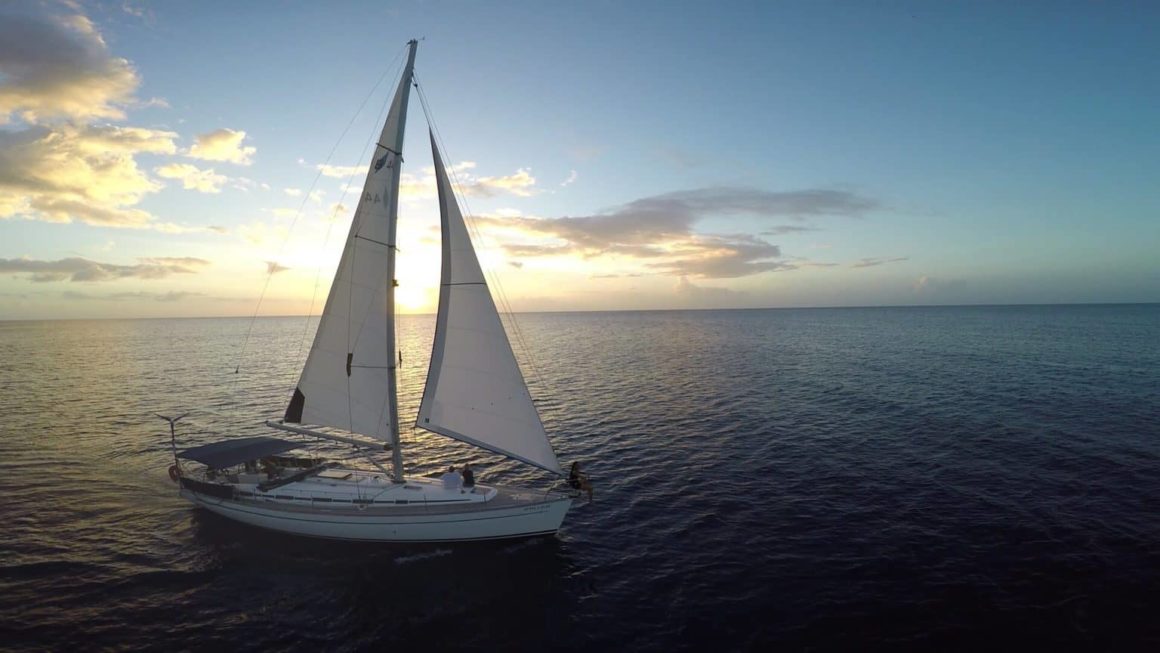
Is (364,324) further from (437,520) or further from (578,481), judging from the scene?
(578,481)

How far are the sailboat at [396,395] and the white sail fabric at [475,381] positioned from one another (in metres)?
0.04

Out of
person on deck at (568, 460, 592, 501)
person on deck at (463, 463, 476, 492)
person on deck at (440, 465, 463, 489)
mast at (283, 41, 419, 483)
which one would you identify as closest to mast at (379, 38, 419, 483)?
mast at (283, 41, 419, 483)

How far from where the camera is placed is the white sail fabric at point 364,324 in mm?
19594

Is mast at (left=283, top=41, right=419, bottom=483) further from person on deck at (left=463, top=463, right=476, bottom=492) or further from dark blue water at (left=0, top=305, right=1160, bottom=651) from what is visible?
dark blue water at (left=0, top=305, right=1160, bottom=651)

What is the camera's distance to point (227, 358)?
321 feet

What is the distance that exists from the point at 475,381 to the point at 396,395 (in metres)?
3.16

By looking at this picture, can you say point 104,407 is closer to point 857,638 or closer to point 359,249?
point 359,249

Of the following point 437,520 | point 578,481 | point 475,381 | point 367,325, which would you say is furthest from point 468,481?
point 367,325

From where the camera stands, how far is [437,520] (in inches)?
792

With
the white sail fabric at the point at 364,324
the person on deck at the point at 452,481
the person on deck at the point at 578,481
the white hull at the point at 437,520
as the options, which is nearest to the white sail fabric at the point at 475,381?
the person on deck at the point at 578,481

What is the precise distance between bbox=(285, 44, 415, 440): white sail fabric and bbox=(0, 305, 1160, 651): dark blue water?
224 inches

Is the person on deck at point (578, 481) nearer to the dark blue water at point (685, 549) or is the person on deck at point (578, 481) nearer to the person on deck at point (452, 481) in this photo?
the dark blue water at point (685, 549)

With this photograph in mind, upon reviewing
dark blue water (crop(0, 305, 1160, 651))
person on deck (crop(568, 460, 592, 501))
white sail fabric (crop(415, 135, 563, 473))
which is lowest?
dark blue water (crop(0, 305, 1160, 651))

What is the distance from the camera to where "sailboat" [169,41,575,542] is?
64.6ft
